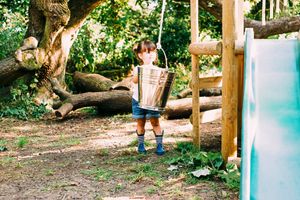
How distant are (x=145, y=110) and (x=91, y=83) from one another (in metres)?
4.54

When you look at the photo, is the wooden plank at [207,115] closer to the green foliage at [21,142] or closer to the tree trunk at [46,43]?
the green foliage at [21,142]

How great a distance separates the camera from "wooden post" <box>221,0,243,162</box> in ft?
13.6

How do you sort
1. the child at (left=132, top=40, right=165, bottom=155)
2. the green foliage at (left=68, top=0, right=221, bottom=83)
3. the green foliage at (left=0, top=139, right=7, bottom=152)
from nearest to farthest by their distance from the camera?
the child at (left=132, top=40, right=165, bottom=155) < the green foliage at (left=0, top=139, right=7, bottom=152) < the green foliage at (left=68, top=0, right=221, bottom=83)

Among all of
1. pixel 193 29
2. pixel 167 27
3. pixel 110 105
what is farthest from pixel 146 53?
pixel 167 27

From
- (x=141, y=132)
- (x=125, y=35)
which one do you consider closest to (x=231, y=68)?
(x=141, y=132)

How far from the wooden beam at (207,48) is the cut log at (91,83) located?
4129 mm

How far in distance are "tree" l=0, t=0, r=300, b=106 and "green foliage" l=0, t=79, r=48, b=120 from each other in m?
0.21

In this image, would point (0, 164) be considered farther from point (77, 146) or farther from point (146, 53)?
point (146, 53)

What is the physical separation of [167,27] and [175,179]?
1029cm

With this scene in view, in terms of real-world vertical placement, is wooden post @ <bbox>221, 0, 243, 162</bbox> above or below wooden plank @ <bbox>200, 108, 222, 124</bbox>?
above

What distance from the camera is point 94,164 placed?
485 cm

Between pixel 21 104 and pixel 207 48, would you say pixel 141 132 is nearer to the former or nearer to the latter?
pixel 207 48

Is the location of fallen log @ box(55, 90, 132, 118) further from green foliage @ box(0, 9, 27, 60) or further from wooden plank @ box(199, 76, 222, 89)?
wooden plank @ box(199, 76, 222, 89)

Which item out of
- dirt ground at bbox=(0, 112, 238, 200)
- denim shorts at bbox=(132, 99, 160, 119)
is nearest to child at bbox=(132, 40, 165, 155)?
denim shorts at bbox=(132, 99, 160, 119)
